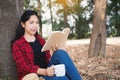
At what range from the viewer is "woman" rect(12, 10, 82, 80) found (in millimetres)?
4922

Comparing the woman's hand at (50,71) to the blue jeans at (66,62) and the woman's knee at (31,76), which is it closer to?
the blue jeans at (66,62)

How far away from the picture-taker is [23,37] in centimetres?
516

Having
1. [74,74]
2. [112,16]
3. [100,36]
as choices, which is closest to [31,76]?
[74,74]

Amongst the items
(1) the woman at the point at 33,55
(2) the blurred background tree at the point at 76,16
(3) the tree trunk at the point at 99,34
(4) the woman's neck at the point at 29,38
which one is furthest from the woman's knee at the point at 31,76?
(2) the blurred background tree at the point at 76,16

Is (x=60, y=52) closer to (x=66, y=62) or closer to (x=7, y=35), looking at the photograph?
(x=66, y=62)

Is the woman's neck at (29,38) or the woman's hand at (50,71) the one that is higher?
the woman's neck at (29,38)

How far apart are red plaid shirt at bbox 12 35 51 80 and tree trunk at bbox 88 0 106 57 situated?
619 cm

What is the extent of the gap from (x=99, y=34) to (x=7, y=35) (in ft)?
20.0

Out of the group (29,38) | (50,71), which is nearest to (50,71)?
(50,71)

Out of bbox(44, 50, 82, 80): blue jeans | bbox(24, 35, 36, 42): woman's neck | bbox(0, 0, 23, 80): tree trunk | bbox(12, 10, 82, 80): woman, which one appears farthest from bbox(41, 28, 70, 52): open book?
bbox(0, 0, 23, 80): tree trunk

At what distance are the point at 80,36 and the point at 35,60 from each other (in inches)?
975

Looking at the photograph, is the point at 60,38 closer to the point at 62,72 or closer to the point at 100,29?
the point at 62,72

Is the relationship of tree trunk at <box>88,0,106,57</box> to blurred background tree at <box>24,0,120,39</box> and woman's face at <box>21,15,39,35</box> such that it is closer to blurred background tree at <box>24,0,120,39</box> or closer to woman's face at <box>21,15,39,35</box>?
woman's face at <box>21,15,39,35</box>

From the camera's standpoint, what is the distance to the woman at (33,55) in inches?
194
